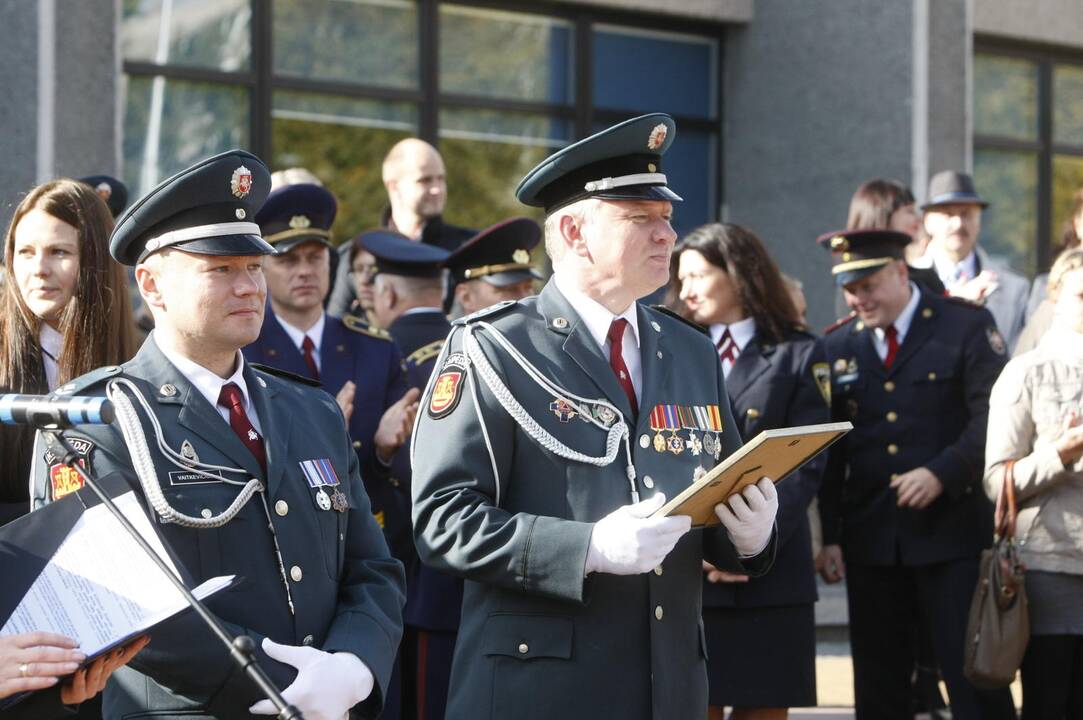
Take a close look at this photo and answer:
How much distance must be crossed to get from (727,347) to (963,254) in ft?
9.33

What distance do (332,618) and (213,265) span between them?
2.63 feet

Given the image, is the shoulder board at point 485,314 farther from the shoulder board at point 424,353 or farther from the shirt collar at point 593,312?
the shoulder board at point 424,353

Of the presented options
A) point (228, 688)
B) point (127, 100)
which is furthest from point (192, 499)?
point (127, 100)

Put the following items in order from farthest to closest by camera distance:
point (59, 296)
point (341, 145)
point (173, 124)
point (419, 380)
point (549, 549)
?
point (341, 145), point (173, 124), point (419, 380), point (59, 296), point (549, 549)

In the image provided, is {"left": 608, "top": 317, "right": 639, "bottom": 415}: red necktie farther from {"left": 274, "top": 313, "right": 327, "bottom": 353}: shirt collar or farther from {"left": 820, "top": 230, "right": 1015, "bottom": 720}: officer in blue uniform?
{"left": 820, "top": 230, "right": 1015, "bottom": 720}: officer in blue uniform

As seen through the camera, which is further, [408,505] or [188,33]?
[188,33]

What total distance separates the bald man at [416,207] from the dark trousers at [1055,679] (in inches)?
126

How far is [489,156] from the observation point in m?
10.5

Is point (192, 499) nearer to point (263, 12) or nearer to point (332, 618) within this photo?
point (332, 618)

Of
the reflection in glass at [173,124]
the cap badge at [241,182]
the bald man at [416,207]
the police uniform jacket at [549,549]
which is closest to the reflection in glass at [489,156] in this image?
the reflection in glass at [173,124]

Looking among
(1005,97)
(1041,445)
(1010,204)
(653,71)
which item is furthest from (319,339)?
(1005,97)

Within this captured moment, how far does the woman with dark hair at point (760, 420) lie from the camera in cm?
547

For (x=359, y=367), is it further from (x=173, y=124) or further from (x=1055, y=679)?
(x=173, y=124)

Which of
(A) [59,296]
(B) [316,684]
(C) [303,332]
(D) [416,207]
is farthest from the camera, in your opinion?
(D) [416,207]
